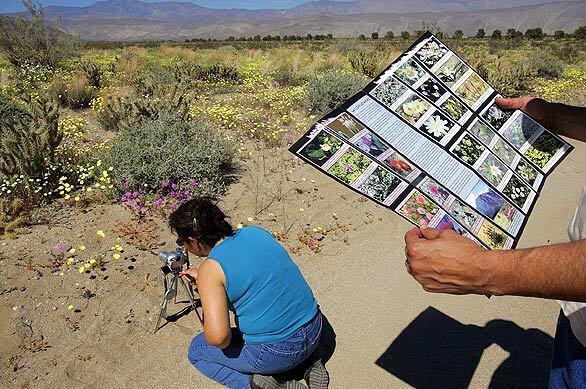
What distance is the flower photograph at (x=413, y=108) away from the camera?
2.16 m

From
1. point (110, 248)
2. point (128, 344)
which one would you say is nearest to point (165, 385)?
point (128, 344)

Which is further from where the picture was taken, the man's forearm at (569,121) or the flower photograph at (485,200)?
the man's forearm at (569,121)

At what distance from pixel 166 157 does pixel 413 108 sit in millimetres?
3936

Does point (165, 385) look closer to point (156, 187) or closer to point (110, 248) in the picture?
point (110, 248)

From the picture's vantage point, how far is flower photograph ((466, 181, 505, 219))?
1.90 m

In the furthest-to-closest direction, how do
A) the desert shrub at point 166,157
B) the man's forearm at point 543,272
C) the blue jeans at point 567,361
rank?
the desert shrub at point 166,157
the blue jeans at point 567,361
the man's forearm at point 543,272

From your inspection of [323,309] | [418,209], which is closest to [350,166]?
[418,209]

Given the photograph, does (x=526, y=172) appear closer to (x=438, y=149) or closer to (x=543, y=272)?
(x=438, y=149)

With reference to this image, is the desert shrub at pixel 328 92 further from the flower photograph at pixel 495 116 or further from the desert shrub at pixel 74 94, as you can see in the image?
the flower photograph at pixel 495 116

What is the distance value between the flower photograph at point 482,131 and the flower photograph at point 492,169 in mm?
107

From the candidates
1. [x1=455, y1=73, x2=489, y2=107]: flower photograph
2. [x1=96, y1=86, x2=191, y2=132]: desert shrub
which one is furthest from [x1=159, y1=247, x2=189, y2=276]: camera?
[x1=96, y1=86, x2=191, y2=132]: desert shrub

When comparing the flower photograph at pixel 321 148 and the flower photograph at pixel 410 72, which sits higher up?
the flower photograph at pixel 410 72

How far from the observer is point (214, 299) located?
95.2 inches

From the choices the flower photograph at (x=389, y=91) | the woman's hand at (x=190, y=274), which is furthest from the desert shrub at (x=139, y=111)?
the flower photograph at (x=389, y=91)
